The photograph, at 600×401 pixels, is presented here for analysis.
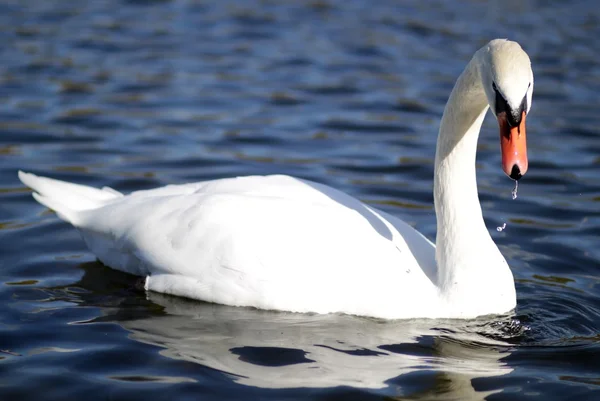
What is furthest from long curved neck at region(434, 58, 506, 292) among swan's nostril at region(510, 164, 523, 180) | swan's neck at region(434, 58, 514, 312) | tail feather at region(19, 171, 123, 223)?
tail feather at region(19, 171, 123, 223)

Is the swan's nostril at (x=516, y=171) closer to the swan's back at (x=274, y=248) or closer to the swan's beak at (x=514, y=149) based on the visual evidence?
the swan's beak at (x=514, y=149)

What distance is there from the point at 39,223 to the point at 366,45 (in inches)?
291

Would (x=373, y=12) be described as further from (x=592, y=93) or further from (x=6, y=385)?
→ (x=6, y=385)

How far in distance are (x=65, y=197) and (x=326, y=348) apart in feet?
8.24

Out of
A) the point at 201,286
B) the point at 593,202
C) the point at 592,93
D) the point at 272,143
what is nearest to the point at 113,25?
the point at 272,143

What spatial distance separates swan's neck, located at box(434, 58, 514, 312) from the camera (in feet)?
20.7

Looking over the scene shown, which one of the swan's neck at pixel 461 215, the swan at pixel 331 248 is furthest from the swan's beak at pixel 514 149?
the swan's neck at pixel 461 215

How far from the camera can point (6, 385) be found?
541cm

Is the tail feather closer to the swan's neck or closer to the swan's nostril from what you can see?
the swan's neck

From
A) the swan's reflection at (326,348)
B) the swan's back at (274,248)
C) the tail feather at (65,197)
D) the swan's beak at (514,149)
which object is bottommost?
the swan's reflection at (326,348)

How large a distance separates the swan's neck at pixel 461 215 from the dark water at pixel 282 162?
279mm

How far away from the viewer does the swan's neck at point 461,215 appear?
20.7ft

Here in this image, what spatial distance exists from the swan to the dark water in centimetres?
15

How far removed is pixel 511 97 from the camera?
543 centimetres
